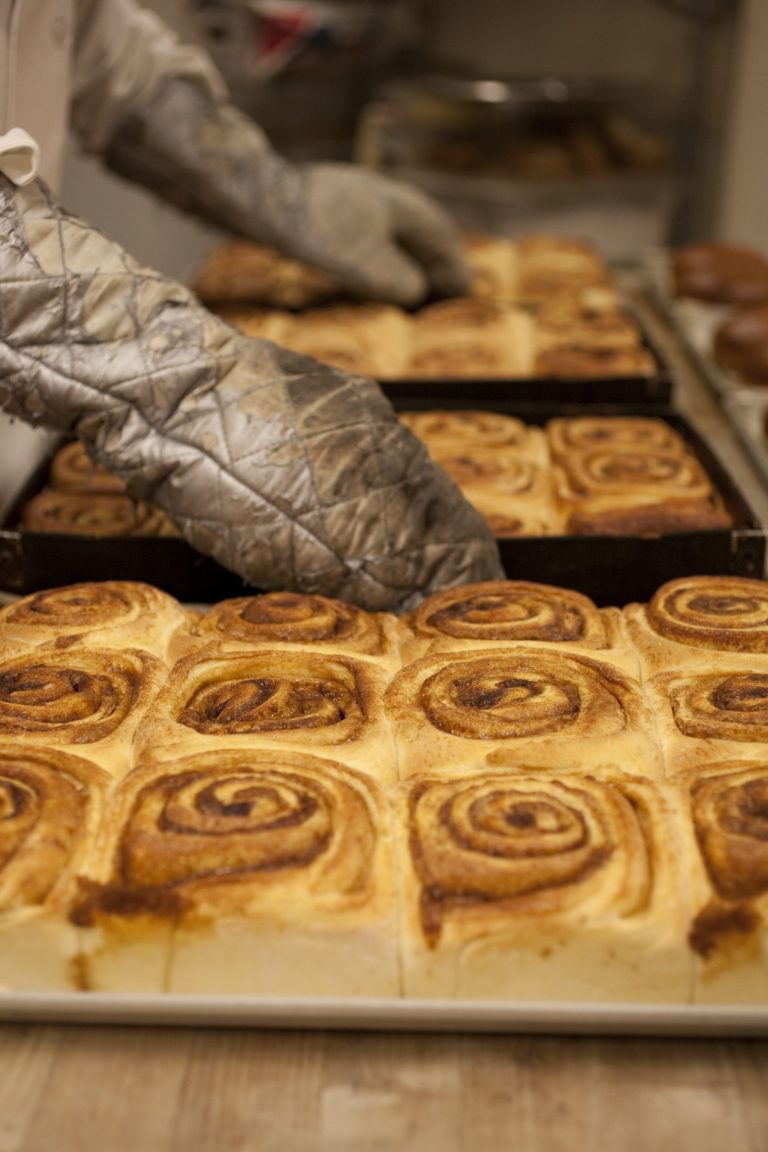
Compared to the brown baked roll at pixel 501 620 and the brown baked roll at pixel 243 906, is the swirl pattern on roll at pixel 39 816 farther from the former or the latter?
the brown baked roll at pixel 501 620

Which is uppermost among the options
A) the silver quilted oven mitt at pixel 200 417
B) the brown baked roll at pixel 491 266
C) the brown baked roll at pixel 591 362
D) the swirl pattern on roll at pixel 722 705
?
the silver quilted oven mitt at pixel 200 417

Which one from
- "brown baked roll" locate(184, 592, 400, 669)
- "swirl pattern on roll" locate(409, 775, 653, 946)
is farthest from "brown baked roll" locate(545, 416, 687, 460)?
"swirl pattern on roll" locate(409, 775, 653, 946)

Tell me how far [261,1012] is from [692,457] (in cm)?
161

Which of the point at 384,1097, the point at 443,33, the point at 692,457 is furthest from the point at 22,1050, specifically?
the point at 443,33

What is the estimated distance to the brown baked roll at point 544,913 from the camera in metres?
1.17

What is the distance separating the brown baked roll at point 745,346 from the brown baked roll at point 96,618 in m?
1.79

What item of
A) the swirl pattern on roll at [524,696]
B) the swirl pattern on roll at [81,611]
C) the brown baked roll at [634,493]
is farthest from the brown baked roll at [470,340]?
the swirl pattern on roll at [524,696]

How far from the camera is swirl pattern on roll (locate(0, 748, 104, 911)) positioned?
1202 mm

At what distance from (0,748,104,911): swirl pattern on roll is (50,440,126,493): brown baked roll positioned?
3.14 ft

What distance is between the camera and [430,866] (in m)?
1.22

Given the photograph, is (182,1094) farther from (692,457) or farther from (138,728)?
(692,457)

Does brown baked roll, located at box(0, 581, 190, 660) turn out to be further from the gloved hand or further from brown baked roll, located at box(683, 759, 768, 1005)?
the gloved hand

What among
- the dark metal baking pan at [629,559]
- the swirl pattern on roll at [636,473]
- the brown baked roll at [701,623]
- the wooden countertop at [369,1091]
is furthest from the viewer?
the swirl pattern on roll at [636,473]

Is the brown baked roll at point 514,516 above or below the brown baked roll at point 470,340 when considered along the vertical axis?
above
